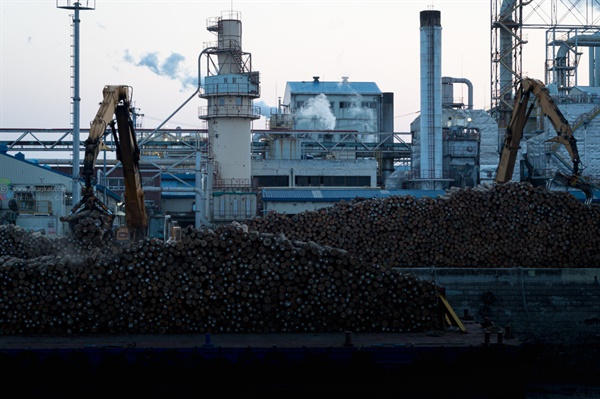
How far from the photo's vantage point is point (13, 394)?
17984mm

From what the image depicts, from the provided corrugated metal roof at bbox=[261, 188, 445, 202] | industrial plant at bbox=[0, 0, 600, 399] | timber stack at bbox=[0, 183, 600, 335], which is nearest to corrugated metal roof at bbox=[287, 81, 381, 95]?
industrial plant at bbox=[0, 0, 600, 399]

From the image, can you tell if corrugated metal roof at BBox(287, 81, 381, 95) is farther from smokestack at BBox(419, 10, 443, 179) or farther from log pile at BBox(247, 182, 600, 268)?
log pile at BBox(247, 182, 600, 268)

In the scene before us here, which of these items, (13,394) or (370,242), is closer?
(13,394)

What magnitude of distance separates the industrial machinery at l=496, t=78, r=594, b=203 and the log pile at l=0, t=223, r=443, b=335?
46.6 feet

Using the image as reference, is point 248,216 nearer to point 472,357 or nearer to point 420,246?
point 420,246

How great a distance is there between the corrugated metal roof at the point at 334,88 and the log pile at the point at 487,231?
4517cm

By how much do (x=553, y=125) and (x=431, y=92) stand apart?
71.4 ft

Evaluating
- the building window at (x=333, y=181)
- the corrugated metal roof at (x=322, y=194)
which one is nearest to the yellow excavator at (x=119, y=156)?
the corrugated metal roof at (x=322, y=194)

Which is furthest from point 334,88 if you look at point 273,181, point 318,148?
point 273,181

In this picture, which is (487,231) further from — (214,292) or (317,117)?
(317,117)

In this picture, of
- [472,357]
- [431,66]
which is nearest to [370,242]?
[472,357]

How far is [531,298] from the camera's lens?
94.3 feet

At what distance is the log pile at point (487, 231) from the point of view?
30969mm

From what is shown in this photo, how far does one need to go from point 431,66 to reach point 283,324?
36.7 metres
